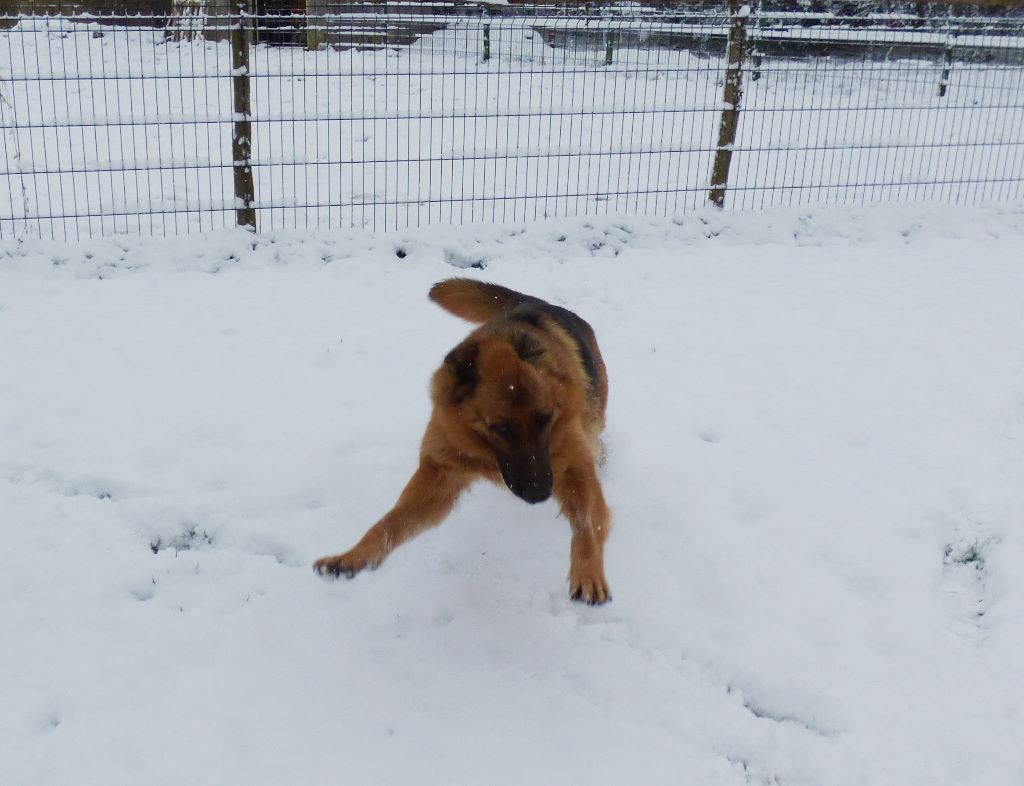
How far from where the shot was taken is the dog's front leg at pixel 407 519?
9.41 ft

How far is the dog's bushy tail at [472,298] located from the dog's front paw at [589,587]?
4.84 feet

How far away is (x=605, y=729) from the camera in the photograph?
2.47 m

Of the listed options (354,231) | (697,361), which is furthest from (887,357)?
(354,231)

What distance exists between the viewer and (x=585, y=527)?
2893 mm

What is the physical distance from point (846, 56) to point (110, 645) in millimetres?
12411

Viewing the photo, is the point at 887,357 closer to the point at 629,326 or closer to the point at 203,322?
the point at 629,326

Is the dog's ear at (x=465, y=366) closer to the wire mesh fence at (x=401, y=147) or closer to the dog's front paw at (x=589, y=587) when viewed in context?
the dog's front paw at (x=589, y=587)

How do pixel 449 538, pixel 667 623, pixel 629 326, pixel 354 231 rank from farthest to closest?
pixel 354 231
pixel 629 326
pixel 449 538
pixel 667 623

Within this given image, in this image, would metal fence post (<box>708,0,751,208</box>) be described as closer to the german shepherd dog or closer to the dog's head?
the german shepherd dog

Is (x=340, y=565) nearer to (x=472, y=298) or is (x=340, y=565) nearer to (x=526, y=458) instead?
(x=526, y=458)

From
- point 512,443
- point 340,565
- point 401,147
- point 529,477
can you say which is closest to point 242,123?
point 401,147

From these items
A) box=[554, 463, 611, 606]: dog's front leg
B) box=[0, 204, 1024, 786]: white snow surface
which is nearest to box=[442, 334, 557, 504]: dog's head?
box=[554, 463, 611, 606]: dog's front leg

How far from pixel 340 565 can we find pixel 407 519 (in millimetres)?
264

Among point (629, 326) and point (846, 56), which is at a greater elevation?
point (846, 56)
